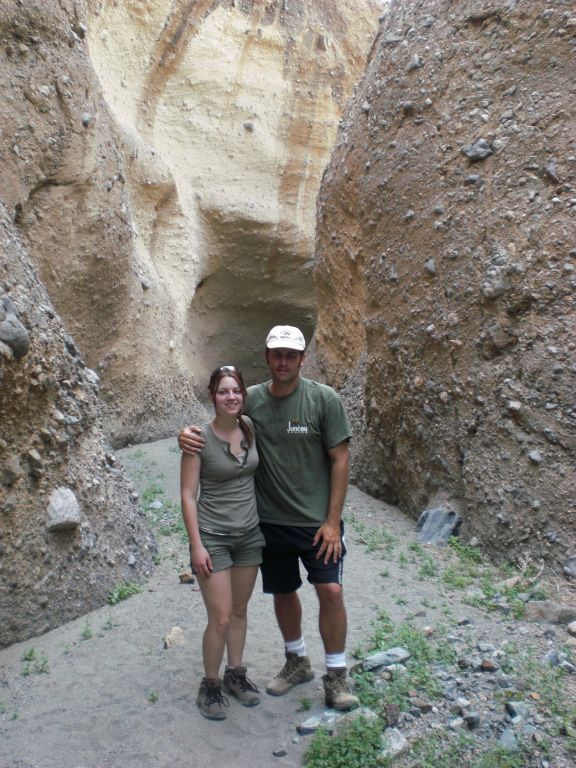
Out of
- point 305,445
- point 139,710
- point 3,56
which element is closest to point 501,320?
point 305,445

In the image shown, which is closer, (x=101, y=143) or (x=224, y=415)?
(x=224, y=415)

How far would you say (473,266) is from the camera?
228 inches

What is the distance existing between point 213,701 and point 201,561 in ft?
2.11

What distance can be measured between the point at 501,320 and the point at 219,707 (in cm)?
340

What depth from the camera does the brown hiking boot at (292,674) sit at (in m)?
3.42

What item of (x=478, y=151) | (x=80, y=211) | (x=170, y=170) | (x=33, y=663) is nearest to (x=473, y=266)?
(x=478, y=151)

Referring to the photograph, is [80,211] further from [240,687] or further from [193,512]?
[240,687]

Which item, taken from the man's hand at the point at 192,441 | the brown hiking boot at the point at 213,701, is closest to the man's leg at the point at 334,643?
the brown hiking boot at the point at 213,701

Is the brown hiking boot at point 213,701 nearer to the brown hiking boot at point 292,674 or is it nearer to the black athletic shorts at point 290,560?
the brown hiking boot at point 292,674

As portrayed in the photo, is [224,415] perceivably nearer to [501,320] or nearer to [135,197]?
[501,320]

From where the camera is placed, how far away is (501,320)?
548 cm

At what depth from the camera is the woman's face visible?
314cm

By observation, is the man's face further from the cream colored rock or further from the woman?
the cream colored rock

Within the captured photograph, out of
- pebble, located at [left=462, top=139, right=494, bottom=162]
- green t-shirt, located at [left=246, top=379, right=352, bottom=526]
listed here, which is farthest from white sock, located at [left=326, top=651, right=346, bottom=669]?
pebble, located at [left=462, top=139, right=494, bottom=162]
